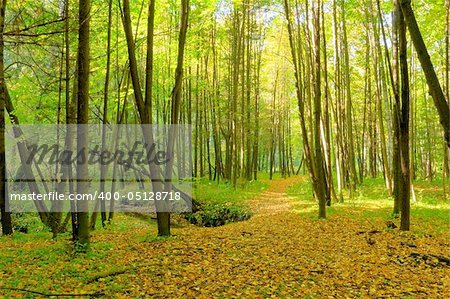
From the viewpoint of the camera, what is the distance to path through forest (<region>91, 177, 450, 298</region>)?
5062 millimetres

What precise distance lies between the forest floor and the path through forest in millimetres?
16

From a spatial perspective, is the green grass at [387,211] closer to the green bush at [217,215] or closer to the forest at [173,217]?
the forest at [173,217]

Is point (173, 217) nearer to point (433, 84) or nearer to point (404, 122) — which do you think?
point (404, 122)

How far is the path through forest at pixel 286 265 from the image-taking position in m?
5.06

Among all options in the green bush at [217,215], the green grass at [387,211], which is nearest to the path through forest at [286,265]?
the green grass at [387,211]

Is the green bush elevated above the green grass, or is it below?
below

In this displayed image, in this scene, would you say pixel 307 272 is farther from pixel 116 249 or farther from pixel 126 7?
pixel 126 7

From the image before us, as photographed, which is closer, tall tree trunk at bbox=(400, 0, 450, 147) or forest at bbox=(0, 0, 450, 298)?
tall tree trunk at bbox=(400, 0, 450, 147)

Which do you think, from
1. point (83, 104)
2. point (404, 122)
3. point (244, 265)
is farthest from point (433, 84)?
point (83, 104)

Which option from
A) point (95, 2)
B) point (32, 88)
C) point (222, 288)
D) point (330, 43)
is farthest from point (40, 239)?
point (330, 43)

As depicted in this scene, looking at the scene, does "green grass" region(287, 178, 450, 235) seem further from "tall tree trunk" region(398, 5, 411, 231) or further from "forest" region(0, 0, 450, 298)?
"tall tree trunk" region(398, 5, 411, 231)

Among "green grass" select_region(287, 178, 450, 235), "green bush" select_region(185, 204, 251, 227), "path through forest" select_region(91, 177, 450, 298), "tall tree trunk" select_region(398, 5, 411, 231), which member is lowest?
"green bush" select_region(185, 204, 251, 227)

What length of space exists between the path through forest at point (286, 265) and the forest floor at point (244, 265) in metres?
0.02

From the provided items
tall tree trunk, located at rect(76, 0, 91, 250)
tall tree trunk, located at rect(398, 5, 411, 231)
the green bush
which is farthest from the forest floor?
the green bush
